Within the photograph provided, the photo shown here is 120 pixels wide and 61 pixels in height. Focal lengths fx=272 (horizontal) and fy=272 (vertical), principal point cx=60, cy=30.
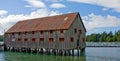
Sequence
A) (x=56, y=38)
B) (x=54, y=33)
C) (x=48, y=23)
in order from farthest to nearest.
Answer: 1. (x=48, y=23)
2. (x=54, y=33)
3. (x=56, y=38)

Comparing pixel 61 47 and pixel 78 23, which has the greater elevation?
pixel 78 23

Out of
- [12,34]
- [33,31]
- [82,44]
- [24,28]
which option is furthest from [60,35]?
[12,34]

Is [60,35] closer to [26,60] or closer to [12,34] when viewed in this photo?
[26,60]

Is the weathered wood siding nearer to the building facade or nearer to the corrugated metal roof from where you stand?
the building facade

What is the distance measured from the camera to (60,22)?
5503 cm

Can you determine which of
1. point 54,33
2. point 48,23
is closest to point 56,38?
point 54,33

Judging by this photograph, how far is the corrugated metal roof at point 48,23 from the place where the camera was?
53.3m

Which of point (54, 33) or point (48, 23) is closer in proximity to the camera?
point (54, 33)

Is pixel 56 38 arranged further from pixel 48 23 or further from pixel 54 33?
pixel 48 23

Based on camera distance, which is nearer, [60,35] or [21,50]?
[60,35]

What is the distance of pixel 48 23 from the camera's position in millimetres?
58750

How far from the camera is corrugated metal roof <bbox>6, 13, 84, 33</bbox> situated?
53344 millimetres

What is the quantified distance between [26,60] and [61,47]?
1060 cm

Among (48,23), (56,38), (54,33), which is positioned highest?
(48,23)
